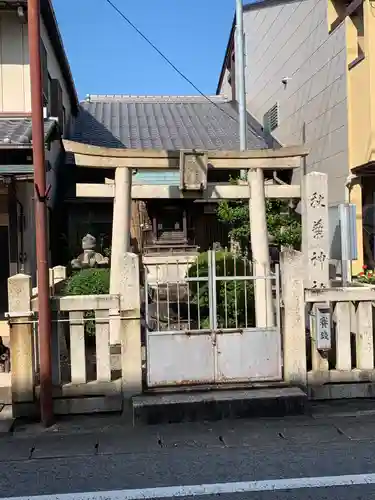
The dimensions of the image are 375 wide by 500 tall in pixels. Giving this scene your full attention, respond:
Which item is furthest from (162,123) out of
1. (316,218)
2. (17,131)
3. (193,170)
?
(316,218)

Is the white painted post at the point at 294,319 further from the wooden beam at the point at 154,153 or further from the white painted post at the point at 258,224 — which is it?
the wooden beam at the point at 154,153

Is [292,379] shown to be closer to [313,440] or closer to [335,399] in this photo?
[335,399]

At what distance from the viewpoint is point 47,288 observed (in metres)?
5.99

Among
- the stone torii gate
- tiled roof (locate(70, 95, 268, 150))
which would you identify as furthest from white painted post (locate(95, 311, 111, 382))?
tiled roof (locate(70, 95, 268, 150))

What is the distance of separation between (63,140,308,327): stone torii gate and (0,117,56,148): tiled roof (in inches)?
80.4

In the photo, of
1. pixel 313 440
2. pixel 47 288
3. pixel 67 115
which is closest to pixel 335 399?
pixel 313 440

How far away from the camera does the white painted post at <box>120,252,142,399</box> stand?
20.4 ft

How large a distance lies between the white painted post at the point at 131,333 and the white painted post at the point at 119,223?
164 centimetres

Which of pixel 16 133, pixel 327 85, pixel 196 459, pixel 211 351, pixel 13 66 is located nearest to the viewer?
pixel 196 459

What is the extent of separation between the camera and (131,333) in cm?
624

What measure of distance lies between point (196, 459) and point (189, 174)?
412cm

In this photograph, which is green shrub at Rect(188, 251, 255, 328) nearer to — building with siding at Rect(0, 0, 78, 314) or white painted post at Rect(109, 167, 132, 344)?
white painted post at Rect(109, 167, 132, 344)

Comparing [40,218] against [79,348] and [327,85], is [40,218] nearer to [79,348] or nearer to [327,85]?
[79,348]

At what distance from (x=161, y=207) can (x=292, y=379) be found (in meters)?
11.4
